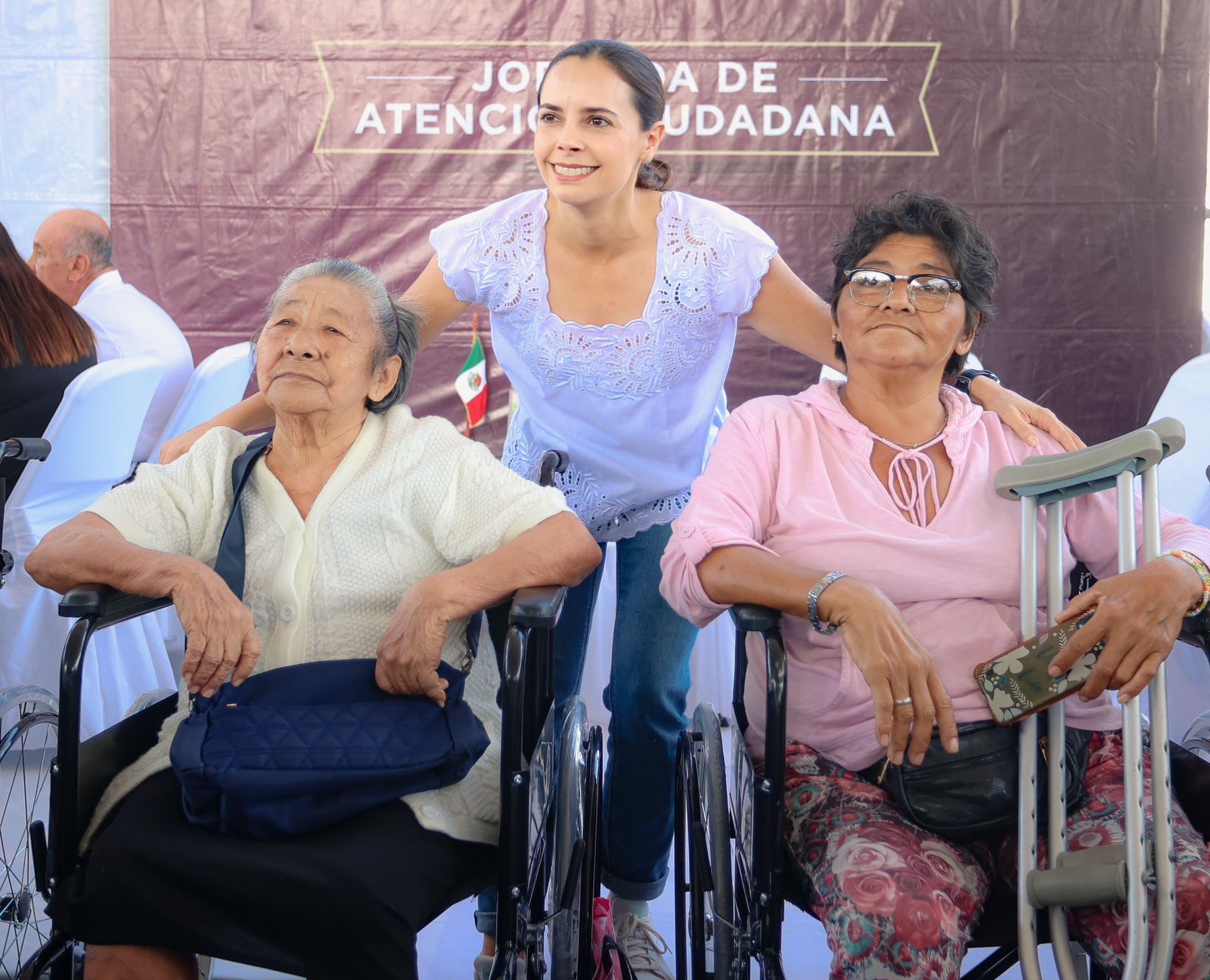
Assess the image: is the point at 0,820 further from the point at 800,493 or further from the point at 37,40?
the point at 37,40

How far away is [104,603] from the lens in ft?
4.95

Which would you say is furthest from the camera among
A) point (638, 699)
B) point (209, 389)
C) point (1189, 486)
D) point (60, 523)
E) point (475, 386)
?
point (475, 386)

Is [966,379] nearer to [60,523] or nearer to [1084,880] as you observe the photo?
[1084,880]

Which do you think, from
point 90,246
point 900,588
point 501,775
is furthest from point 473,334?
point 501,775

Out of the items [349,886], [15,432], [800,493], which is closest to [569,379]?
[800,493]

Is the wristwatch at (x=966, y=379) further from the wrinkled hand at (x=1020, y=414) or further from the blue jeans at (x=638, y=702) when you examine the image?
the blue jeans at (x=638, y=702)

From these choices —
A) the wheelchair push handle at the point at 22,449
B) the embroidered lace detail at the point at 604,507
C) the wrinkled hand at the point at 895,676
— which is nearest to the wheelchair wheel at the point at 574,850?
the embroidered lace detail at the point at 604,507

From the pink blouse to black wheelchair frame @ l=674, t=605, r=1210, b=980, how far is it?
10cm

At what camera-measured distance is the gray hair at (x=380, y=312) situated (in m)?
1.82

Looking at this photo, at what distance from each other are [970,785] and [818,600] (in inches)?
12.4

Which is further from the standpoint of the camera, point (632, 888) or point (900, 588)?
point (632, 888)

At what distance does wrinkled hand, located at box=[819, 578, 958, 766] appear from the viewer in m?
1.40

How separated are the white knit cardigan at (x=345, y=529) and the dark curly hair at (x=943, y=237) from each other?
2.06 feet

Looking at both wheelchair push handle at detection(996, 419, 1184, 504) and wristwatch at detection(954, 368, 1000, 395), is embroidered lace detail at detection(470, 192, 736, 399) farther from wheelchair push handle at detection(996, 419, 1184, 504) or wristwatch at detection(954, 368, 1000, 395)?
wheelchair push handle at detection(996, 419, 1184, 504)
